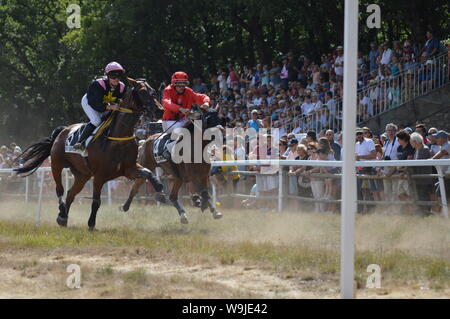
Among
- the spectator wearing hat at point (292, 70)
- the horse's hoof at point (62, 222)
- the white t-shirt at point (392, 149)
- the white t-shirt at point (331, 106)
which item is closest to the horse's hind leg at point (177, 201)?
the horse's hoof at point (62, 222)

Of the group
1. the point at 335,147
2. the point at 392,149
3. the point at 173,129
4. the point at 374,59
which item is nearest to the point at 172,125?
the point at 173,129

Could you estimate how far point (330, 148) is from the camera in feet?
49.0

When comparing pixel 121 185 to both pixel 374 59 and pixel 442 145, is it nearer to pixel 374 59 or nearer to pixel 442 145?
pixel 374 59

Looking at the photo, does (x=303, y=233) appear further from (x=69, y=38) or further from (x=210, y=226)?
(x=69, y=38)

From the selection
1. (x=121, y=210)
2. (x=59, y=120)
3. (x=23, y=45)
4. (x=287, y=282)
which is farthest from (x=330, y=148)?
(x=23, y=45)

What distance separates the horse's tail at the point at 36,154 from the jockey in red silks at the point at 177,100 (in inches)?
88.5

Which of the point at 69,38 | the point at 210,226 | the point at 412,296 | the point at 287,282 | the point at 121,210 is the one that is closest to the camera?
the point at 412,296

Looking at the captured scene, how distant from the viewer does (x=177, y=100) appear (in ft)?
48.6

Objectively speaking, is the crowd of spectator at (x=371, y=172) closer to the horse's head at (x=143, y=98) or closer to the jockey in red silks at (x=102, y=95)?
the horse's head at (x=143, y=98)

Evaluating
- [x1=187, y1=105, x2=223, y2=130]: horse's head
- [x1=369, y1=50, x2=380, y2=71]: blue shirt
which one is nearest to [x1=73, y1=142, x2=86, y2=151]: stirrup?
[x1=187, y1=105, x2=223, y2=130]: horse's head

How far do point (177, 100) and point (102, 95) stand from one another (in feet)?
4.67

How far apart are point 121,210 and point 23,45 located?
2350 cm

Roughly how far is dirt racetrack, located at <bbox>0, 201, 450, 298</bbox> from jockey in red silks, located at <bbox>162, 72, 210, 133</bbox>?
5.93 feet

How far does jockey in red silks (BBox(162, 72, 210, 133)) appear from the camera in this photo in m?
14.6
